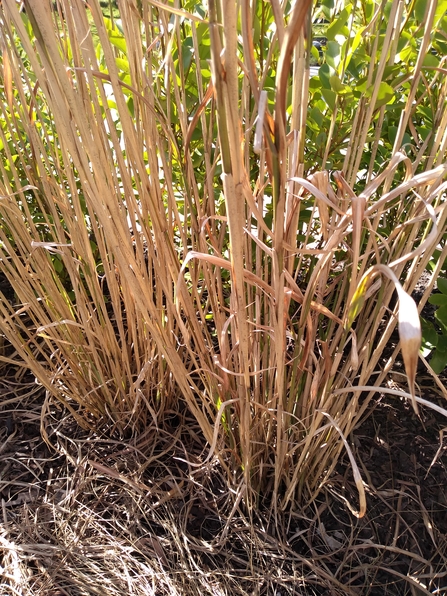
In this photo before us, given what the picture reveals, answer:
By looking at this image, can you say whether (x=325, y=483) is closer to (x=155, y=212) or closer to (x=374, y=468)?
(x=374, y=468)

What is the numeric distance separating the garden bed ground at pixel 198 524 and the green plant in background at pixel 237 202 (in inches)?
2.5

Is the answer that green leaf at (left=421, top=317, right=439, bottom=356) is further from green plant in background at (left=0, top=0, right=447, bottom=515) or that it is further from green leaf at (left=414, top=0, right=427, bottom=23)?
green leaf at (left=414, top=0, right=427, bottom=23)

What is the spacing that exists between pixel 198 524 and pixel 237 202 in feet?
2.00

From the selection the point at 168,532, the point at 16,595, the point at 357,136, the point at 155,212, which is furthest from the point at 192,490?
the point at 357,136

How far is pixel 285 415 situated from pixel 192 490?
0.26 meters

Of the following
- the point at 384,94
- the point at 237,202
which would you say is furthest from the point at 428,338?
the point at 237,202

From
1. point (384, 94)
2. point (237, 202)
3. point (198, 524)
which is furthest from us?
point (198, 524)

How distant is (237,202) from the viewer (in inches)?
16.9

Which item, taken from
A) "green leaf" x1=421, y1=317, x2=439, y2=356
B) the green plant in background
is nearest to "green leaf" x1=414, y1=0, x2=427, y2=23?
the green plant in background

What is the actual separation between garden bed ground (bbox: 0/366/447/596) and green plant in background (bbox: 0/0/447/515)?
0.06 metres

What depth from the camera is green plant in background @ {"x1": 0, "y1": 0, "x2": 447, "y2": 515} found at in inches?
17.6

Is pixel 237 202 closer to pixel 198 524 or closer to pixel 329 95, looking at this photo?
pixel 329 95

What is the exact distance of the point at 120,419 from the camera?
0.93 meters

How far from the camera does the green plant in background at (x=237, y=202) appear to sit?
45cm
